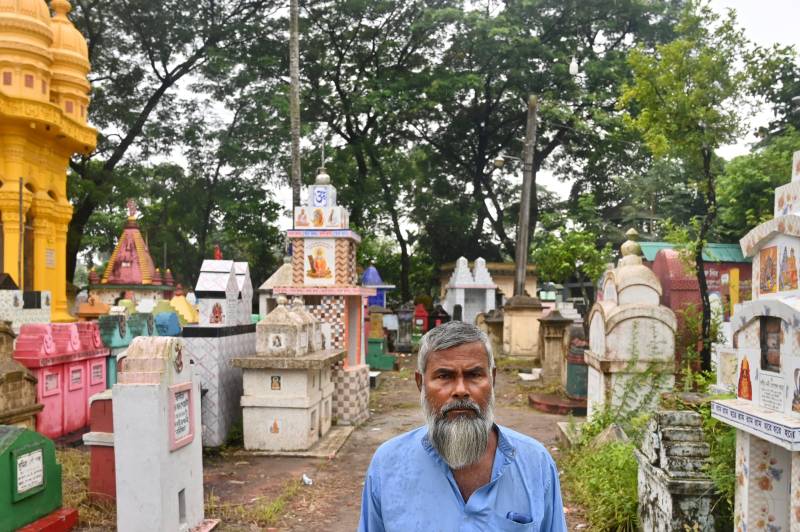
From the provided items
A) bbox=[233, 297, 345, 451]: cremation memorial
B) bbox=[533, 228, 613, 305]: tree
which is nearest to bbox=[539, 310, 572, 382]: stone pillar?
bbox=[533, 228, 613, 305]: tree

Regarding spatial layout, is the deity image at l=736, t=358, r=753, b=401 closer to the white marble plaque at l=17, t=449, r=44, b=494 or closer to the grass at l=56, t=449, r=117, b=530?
the grass at l=56, t=449, r=117, b=530

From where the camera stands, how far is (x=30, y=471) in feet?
15.2

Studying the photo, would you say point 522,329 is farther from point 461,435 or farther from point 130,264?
point 461,435

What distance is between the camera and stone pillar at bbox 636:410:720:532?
425 cm

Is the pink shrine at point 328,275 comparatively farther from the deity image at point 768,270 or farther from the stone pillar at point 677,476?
the deity image at point 768,270

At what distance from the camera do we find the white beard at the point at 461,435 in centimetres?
216

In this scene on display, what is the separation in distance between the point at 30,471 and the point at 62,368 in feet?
13.6

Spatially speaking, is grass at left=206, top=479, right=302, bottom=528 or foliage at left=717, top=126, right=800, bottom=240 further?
foliage at left=717, top=126, right=800, bottom=240

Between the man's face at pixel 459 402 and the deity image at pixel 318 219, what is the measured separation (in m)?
8.34

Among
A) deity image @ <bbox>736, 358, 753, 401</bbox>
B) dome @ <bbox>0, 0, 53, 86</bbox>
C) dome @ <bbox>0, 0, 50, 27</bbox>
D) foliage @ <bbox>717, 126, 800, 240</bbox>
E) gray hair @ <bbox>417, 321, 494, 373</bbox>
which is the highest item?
dome @ <bbox>0, 0, 50, 27</bbox>

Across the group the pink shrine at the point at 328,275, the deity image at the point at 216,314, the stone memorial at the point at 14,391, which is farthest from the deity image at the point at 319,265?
the stone memorial at the point at 14,391

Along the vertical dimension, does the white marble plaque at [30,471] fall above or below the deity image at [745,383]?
below

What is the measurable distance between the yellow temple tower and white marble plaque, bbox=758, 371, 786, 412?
1340 centimetres

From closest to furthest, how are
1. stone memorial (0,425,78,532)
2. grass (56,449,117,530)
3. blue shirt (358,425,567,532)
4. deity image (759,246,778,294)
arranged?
1. blue shirt (358,425,567,532)
2. deity image (759,246,778,294)
3. stone memorial (0,425,78,532)
4. grass (56,449,117,530)
